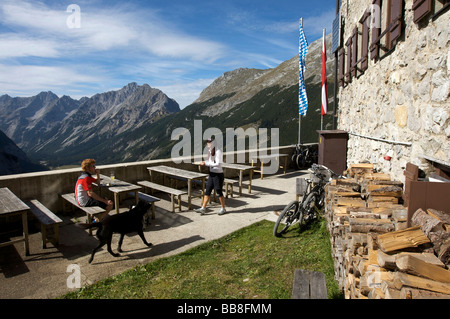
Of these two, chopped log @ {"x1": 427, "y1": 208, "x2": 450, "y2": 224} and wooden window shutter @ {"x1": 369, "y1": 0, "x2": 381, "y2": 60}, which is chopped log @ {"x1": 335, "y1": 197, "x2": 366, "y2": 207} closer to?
chopped log @ {"x1": 427, "y1": 208, "x2": 450, "y2": 224}

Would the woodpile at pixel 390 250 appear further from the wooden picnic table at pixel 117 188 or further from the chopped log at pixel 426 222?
the wooden picnic table at pixel 117 188

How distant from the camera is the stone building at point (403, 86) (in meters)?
3.14

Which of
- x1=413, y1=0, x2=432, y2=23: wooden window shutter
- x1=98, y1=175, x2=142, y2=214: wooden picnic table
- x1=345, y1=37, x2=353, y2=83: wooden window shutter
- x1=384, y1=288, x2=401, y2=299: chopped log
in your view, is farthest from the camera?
x1=345, y1=37, x2=353, y2=83: wooden window shutter

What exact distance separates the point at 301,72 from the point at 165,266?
10.1 meters

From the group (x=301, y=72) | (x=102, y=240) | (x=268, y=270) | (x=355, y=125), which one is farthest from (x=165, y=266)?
(x=301, y=72)

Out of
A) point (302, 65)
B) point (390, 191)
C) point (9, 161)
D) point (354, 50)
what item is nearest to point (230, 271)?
point (390, 191)

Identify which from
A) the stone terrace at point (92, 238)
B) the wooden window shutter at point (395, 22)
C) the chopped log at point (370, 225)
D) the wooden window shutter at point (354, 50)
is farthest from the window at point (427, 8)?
the stone terrace at point (92, 238)

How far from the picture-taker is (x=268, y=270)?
400cm

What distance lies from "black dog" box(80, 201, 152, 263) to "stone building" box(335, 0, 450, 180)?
389 centimetres

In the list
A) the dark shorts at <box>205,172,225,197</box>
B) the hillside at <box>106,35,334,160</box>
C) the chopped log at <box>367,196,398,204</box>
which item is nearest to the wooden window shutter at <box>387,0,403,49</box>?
the chopped log at <box>367,196,398,204</box>

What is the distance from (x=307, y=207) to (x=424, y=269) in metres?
3.70

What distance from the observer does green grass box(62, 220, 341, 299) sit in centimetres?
355

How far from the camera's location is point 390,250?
87.4 inches

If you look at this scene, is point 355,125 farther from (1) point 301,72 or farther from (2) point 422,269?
(2) point 422,269
